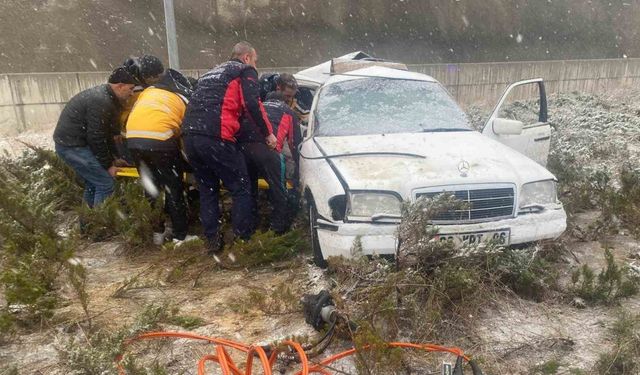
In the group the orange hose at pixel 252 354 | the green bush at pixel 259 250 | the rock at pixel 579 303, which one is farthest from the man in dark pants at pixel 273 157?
the rock at pixel 579 303

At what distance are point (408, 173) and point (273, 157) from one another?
4.77ft

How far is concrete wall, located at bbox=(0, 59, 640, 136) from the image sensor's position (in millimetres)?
10859

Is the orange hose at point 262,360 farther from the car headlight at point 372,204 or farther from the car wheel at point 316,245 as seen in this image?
the car wheel at point 316,245

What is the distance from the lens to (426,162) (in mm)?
4020

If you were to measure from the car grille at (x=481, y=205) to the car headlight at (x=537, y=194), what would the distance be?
0.16 metres

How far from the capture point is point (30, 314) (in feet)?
11.3

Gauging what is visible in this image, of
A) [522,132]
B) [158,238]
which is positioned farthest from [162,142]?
[522,132]

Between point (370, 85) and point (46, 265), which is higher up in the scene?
point (370, 85)

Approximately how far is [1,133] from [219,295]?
942 cm

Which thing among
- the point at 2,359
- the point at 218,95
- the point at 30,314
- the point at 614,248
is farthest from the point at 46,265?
the point at 614,248

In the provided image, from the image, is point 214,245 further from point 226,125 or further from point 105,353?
point 105,353

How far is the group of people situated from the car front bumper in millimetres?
1121

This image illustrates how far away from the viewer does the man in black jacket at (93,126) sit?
16.4 feet

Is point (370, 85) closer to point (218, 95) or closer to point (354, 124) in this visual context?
point (354, 124)
